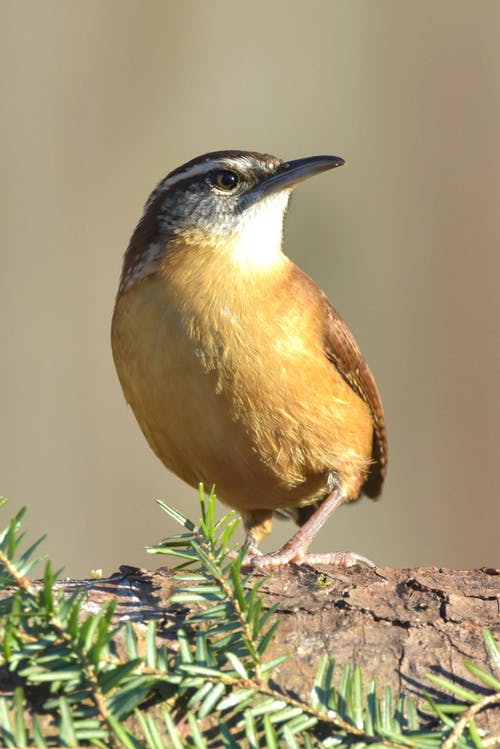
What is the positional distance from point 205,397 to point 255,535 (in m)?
1.23

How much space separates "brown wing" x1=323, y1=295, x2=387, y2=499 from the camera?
3.90m

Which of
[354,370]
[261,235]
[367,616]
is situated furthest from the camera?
[354,370]

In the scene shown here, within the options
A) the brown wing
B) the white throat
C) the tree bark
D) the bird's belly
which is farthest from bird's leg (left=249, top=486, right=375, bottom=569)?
the white throat

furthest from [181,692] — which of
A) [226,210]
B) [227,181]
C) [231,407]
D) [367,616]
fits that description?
[227,181]

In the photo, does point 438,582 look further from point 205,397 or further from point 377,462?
Result: point 377,462

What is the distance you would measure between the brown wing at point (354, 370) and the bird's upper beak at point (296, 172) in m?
0.54

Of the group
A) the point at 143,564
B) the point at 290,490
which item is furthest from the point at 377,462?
the point at 143,564

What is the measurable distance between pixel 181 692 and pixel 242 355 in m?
1.68

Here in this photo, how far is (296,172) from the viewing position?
3.93m

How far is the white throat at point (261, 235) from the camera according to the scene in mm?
3730

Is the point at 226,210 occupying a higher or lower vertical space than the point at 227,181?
lower

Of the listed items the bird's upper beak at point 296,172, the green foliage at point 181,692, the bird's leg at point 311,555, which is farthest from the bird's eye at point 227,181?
the green foliage at point 181,692

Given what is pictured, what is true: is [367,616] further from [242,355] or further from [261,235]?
[261,235]

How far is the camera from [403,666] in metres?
2.20
